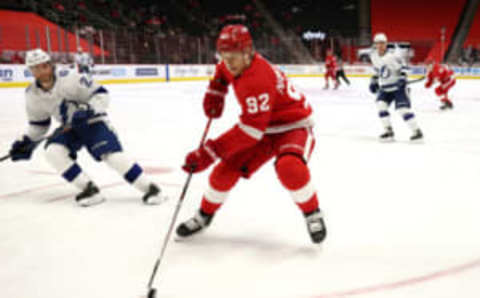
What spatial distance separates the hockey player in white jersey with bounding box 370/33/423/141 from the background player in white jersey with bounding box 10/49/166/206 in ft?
10.7

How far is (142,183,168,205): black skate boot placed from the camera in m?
2.99

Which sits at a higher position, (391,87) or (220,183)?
(391,87)

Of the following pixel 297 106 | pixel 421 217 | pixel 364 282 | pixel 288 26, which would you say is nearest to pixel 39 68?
pixel 297 106

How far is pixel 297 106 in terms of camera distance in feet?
7.49

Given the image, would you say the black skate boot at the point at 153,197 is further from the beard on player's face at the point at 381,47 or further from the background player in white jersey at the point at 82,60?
the background player in white jersey at the point at 82,60

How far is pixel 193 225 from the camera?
7.90 feet

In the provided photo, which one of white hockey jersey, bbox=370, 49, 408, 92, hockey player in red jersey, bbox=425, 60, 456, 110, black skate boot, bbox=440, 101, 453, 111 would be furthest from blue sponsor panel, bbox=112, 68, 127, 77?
white hockey jersey, bbox=370, 49, 408, 92

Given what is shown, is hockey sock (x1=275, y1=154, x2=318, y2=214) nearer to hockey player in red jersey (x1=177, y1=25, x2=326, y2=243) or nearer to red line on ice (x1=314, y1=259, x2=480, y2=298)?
hockey player in red jersey (x1=177, y1=25, x2=326, y2=243)

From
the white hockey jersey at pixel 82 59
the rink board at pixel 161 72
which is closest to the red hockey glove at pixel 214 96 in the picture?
the white hockey jersey at pixel 82 59

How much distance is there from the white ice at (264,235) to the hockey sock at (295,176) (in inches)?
11.4

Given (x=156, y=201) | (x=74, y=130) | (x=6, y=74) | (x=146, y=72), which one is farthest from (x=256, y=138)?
(x=146, y=72)

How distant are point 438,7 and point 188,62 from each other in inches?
543

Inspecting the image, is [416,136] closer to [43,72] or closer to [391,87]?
[391,87]

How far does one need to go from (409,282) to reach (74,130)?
85.2 inches
